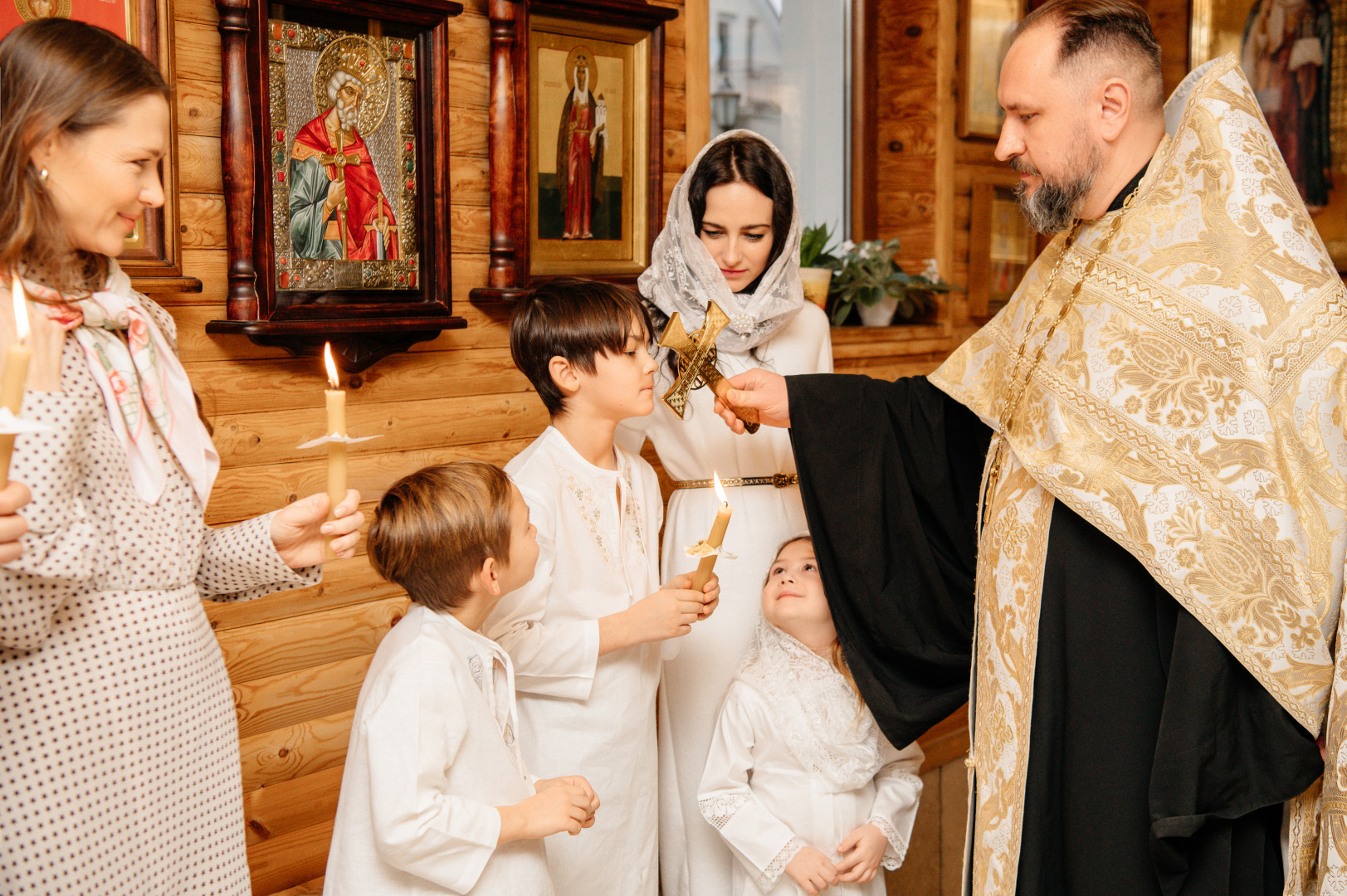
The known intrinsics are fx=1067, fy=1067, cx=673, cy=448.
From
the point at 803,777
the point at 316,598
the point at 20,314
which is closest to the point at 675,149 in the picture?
the point at 316,598

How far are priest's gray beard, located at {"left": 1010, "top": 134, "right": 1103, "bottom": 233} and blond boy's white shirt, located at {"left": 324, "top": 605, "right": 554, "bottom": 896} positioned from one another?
1315mm

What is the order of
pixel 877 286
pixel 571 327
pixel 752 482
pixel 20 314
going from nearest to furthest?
1. pixel 20 314
2. pixel 571 327
3. pixel 752 482
4. pixel 877 286

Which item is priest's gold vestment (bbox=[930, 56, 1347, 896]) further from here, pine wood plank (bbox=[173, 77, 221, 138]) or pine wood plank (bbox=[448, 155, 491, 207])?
pine wood plank (bbox=[173, 77, 221, 138])

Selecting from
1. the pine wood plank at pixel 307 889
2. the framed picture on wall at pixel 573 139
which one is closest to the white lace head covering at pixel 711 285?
the framed picture on wall at pixel 573 139

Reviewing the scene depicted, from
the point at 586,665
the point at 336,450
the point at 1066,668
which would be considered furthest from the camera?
the point at 586,665

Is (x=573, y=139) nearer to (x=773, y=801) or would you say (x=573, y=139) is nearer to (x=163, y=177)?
(x=163, y=177)

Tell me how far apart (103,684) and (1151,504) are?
1.61m

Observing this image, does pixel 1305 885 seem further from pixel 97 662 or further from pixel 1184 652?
pixel 97 662

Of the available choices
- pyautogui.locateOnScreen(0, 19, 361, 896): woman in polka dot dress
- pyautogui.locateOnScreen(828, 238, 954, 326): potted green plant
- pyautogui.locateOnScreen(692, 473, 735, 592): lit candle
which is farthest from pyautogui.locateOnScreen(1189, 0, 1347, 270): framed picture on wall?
pyautogui.locateOnScreen(0, 19, 361, 896): woman in polka dot dress

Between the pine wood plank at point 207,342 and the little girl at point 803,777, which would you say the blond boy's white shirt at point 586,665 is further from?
the pine wood plank at point 207,342

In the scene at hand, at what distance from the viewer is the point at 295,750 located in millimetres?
2635

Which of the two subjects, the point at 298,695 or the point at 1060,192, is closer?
the point at 1060,192

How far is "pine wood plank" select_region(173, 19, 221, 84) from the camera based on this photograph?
2301 mm

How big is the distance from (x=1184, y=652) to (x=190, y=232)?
2.15 metres
